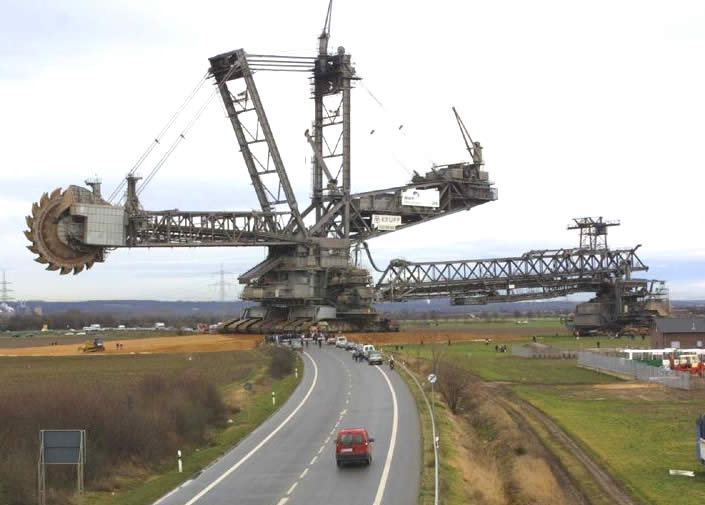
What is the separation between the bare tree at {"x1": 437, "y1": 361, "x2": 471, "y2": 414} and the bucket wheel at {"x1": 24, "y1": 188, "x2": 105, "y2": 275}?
1739 inches

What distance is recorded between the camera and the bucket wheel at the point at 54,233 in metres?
81.8

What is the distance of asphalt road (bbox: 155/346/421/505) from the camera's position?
89.2 feet

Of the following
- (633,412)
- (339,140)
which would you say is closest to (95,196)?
(339,140)

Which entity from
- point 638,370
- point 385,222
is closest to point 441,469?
point 638,370

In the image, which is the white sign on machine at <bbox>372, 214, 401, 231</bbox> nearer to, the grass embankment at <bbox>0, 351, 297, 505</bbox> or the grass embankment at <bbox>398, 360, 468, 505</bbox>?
the grass embankment at <bbox>0, 351, 297, 505</bbox>

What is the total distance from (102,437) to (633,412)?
3117 cm

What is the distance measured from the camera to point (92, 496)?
29250 millimetres

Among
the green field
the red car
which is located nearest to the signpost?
the red car

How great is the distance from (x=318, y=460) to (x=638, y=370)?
1702 inches

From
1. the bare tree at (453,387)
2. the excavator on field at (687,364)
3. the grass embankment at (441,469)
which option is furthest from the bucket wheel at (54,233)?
the excavator on field at (687,364)

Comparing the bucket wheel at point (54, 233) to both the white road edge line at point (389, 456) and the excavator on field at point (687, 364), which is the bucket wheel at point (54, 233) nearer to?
the white road edge line at point (389, 456)

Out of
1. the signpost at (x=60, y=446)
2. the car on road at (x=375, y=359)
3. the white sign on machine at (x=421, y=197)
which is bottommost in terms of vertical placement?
the car on road at (x=375, y=359)

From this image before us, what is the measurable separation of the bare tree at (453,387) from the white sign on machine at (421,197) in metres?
49.1

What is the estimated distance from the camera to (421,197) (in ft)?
347
